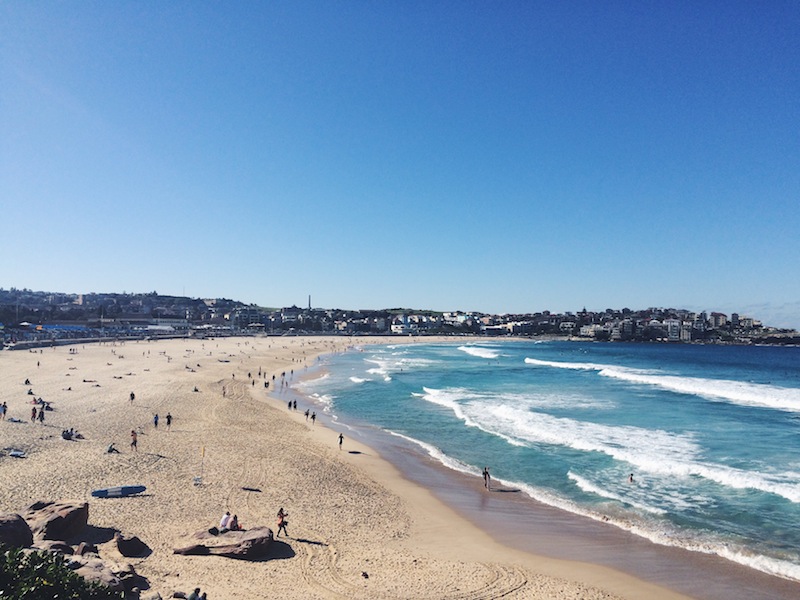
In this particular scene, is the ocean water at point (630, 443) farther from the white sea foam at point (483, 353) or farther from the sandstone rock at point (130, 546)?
the white sea foam at point (483, 353)

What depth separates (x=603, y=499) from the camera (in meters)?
16.9

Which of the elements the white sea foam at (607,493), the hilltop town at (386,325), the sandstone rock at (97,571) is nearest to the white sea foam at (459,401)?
the white sea foam at (607,493)

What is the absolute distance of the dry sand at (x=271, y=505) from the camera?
432 inches

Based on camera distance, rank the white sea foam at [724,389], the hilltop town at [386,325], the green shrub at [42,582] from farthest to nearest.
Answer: the hilltop town at [386,325] < the white sea foam at [724,389] < the green shrub at [42,582]

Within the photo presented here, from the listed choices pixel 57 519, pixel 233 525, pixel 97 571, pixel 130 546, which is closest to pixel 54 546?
pixel 57 519

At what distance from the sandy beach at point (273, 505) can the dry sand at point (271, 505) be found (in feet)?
0.16

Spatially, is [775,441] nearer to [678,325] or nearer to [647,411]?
[647,411]

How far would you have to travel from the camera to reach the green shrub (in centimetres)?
718

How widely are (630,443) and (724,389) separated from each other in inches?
1064

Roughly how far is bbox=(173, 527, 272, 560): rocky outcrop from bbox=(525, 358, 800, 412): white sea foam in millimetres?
36505

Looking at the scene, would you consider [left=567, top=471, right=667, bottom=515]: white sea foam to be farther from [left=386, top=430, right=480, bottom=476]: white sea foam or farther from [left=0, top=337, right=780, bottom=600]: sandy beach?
[left=0, top=337, right=780, bottom=600]: sandy beach

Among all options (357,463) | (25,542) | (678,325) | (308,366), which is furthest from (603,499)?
(678,325)

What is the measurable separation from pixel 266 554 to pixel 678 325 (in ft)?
551

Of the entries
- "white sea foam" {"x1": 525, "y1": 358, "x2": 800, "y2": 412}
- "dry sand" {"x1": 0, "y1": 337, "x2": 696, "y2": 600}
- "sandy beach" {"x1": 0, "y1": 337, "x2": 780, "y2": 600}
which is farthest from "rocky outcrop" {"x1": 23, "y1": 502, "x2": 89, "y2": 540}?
"white sea foam" {"x1": 525, "y1": 358, "x2": 800, "y2": 412}
